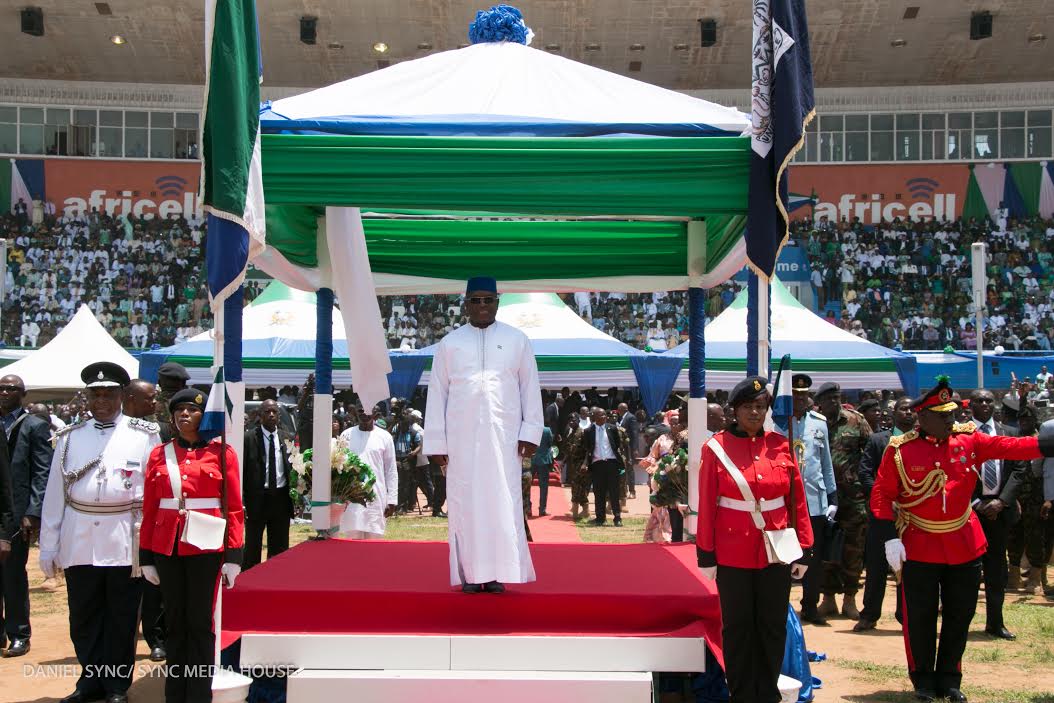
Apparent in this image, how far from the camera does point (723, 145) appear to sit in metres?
6.26

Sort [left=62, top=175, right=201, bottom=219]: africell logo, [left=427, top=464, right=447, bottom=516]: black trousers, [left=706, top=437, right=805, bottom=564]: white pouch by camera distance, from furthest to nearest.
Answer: [left=62, top=175, right=201, bottom=219]: africell logo, [left=427, top=464, right=447, bottom=516]: black trousers, [left=706, top=437, right=805, bottom=564]: white pouch

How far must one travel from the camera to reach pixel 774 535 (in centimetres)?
542

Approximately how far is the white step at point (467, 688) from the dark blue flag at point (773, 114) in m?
2.37

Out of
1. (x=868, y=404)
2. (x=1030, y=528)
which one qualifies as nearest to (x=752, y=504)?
(x=868, y=404)

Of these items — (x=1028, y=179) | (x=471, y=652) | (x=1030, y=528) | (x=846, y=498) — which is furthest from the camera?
(x=1028, y=179)

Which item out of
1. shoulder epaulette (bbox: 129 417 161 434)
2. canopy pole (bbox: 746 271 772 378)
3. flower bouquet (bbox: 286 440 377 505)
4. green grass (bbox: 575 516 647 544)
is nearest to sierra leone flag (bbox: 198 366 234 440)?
shoulder epaulette (bbox: 129 417 161 434)

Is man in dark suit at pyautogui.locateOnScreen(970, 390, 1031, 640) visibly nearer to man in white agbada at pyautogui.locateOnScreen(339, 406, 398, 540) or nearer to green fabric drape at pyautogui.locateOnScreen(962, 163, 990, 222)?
man in white agbada at pyautogui.locateOnScreen(339, 406, 398, 540)

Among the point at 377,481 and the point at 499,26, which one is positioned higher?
the point at 499,26

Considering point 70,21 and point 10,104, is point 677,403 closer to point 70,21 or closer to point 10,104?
point 70,21

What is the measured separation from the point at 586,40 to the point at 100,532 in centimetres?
2916

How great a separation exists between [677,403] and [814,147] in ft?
51.2

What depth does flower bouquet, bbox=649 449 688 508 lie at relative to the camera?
29.8ft

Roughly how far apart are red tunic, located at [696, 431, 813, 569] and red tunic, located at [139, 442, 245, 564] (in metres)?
2.35

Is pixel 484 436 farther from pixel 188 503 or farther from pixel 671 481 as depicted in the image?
pixel 671 481
